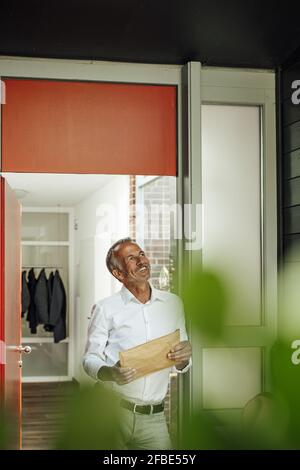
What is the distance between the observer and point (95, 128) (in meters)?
2.81

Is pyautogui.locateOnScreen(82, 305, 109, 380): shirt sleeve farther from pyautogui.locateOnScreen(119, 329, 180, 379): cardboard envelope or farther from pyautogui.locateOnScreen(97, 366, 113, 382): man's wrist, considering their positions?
pyautogui.locateOnScreen(119, 329, 180, 379): cardboard envelope

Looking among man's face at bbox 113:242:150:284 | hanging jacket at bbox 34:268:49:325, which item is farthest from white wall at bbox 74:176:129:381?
man's face at bbox 113:242:150:284

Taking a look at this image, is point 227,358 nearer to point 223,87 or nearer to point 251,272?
point 251,272

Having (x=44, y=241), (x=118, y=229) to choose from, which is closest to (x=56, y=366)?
(x=44, y=241)

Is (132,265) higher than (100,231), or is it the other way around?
(100,231)

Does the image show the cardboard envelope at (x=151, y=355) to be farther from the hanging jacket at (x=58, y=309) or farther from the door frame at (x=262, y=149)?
the hanging jacket at (x=58, y=309)

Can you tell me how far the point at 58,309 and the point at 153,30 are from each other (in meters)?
2.31

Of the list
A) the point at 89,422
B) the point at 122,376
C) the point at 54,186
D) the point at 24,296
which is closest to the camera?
the point at 89,422

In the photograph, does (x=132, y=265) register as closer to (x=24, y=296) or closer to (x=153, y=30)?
(x=153, y=30)

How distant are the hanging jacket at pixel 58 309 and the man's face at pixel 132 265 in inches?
81.4

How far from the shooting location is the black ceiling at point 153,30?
6.86 ft

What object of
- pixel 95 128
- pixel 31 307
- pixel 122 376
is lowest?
pixel 31 307

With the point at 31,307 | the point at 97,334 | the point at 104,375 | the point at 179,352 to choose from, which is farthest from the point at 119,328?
the point at 31,307

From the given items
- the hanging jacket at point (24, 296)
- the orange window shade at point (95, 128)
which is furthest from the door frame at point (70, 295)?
the orange window shade at point (95, 128)
